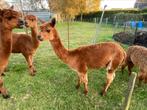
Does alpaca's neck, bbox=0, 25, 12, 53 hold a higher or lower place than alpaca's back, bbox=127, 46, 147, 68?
higher

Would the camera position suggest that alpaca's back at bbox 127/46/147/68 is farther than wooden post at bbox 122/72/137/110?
Yes

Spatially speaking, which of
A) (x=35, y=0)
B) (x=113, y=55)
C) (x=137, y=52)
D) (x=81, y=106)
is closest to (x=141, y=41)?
(x=137, y=52)

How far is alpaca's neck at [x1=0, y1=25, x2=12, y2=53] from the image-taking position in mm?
6547

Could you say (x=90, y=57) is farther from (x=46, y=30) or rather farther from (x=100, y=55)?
(x=46, y=30)

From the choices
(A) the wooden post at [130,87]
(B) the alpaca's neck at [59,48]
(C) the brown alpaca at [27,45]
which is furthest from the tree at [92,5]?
(A) the wooden post at [130,87]

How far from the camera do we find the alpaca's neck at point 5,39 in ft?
21.5

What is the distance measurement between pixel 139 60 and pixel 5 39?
11.2 ft

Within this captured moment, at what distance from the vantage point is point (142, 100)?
6996 mm

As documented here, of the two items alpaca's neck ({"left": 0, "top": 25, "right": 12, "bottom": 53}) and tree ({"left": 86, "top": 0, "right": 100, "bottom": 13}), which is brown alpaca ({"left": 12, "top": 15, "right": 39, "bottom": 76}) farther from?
tree ({"left": 86, "top": 0, "right": 100, "bottom": 13})

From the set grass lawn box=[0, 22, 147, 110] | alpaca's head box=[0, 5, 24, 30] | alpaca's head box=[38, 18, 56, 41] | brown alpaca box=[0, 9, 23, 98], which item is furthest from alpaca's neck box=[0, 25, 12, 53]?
grass lawn box=[0, 22, 147, 110]

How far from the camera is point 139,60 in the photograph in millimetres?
7590

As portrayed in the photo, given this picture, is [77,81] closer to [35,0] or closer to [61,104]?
[61,104]

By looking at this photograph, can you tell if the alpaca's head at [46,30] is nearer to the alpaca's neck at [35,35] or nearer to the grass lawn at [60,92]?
the alpaca's neck at [35,35]

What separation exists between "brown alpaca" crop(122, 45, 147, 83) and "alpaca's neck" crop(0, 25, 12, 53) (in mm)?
3222
